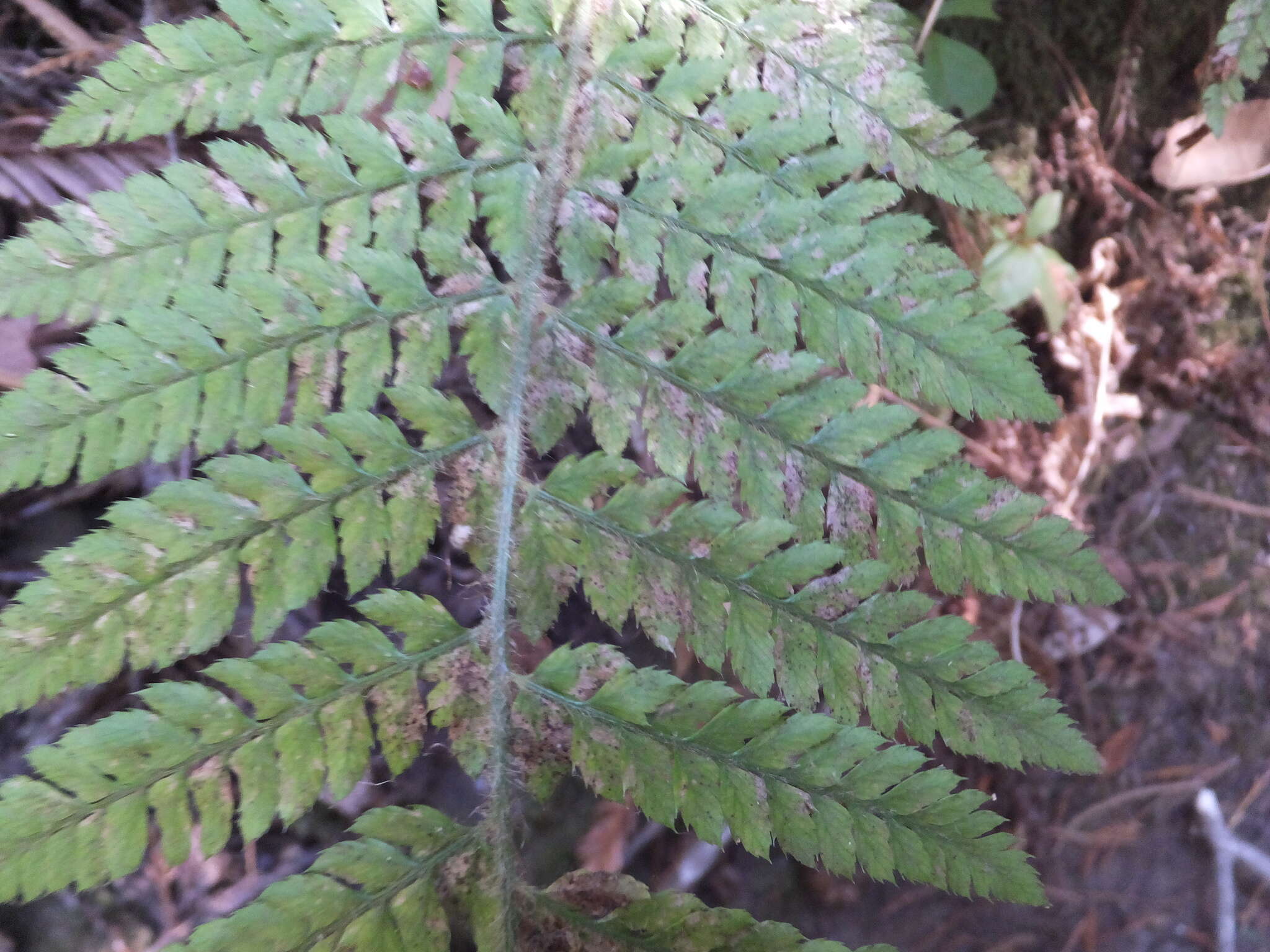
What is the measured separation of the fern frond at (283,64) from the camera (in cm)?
135

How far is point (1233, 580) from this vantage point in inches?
102

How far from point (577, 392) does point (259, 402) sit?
529 millimetres

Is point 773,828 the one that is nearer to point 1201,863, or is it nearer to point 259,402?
point 259,402

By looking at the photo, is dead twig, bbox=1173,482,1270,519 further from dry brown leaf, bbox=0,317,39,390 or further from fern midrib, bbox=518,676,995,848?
dry brown leaf, bbox=0,317,39,390

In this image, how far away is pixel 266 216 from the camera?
134 cm

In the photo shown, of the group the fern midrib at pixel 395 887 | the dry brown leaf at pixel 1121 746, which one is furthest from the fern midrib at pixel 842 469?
the dry brown leaf at pixel 1121 746

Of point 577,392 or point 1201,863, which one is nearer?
point 577,392

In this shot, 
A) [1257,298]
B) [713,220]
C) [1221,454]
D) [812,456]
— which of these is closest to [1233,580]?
[1221,454]

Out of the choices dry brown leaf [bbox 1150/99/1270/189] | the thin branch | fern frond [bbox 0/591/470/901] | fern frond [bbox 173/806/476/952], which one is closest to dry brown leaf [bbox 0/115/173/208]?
fern frond [bbox 0/591/470/901]

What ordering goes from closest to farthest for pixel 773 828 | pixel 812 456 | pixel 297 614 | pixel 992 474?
pixel 773 828, pixel 812 456, pixel 297 614, pixel 992 474

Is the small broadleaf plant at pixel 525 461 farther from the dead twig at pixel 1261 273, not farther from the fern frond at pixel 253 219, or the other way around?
the dead twig at pixel 1261 273

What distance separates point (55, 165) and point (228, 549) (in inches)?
46.4

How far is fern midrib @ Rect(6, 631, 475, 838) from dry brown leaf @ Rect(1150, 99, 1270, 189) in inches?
97.9

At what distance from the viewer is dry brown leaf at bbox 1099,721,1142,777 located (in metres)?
2.53
